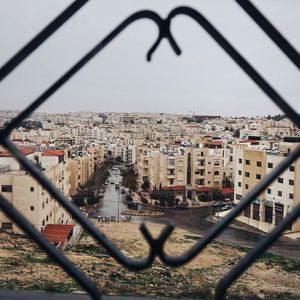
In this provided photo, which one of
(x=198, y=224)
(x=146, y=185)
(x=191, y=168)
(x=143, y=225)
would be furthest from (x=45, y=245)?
(x=146, y=185)

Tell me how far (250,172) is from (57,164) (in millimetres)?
4932

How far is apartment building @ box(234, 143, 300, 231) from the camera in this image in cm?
1034

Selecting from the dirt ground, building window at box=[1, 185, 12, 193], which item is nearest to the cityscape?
building window at box=[1, 185, 12, 193]

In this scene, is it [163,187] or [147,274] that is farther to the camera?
[163,187]

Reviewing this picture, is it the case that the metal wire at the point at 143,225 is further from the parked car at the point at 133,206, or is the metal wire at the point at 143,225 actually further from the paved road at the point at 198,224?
the parked car at the point at 133,206

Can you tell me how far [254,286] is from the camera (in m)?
5.24

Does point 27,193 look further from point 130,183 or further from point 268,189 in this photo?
point 130,183

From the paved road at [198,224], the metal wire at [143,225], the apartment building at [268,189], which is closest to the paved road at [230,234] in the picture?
the paved road at [198,224]

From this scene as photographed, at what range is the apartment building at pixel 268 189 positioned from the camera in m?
10.3

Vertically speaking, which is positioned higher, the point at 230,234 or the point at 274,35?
the point at 274,35

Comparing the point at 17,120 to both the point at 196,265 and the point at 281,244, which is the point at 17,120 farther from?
the point at 281,244

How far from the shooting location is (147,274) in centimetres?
513

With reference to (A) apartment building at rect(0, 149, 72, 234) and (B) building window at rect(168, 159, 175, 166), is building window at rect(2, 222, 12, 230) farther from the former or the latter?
(B) building window at rect(168, 159, 175, 166)

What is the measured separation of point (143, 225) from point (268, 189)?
1036 cm
